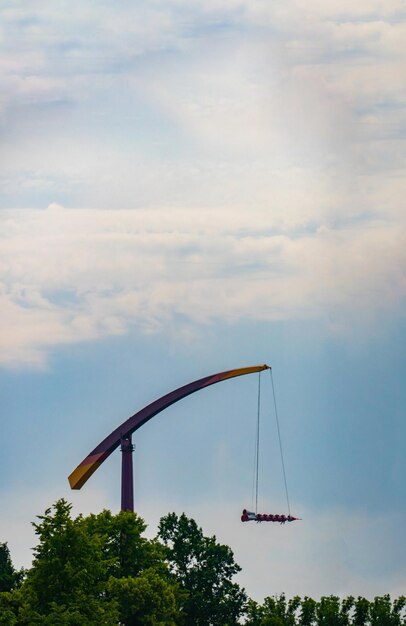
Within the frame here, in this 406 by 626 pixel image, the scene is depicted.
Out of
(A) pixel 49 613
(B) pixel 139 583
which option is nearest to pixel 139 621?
(B) pixel 139 583

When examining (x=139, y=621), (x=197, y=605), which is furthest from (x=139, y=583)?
(x=197, y=605)

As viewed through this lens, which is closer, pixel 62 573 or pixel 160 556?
pixel 62 573

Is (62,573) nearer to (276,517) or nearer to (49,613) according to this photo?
(49,613)

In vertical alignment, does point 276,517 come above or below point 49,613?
above

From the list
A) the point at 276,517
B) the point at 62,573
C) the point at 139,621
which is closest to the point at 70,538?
the point at 62,573

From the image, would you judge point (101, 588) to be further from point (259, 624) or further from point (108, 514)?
point (259, 624)

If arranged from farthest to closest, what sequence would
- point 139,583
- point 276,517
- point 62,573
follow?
point 276,517 < point 139,583 < point 62,573

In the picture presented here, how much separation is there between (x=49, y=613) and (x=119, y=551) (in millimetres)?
20578

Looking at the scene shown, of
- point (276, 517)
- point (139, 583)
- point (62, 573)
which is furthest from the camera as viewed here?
point (276, 517)

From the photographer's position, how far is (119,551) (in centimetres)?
18888

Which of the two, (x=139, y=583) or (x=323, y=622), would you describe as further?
(x=323, y=622)

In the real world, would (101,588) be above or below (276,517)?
below

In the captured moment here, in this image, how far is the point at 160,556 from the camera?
628 feet

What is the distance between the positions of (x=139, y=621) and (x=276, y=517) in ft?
68.0
